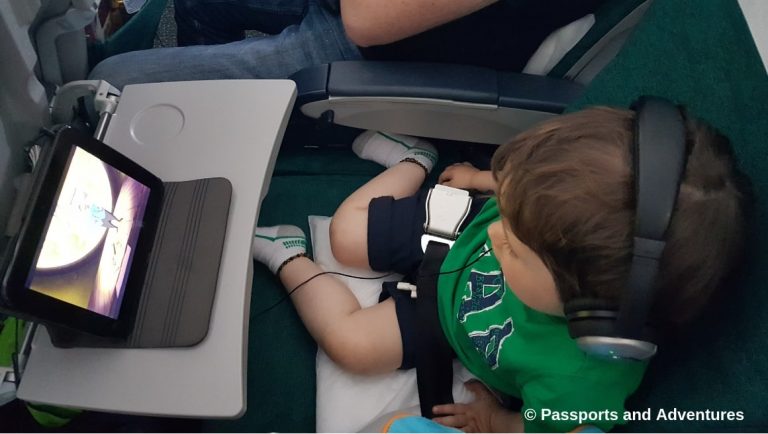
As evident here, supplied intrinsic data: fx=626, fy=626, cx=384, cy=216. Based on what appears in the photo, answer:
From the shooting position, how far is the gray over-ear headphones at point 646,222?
1.82 ft

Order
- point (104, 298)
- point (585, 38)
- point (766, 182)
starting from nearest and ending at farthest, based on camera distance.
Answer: point (766, 182) → point (104, 298) → point (585, 38)

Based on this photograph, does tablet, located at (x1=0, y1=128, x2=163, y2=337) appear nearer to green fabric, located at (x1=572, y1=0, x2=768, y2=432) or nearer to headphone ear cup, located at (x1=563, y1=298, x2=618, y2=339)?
headphone ear cup, located at (x1=563, y1=298, x2=618, y2=339)

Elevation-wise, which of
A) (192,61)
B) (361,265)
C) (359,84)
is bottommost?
(361,265)

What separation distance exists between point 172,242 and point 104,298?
117 millimetres

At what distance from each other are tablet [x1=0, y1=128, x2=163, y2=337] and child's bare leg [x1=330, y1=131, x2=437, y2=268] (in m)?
0.32

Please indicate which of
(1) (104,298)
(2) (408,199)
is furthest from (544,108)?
(1) (104,298)

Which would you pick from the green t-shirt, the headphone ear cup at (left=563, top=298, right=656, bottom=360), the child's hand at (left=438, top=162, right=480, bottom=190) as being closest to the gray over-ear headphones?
the headphone ear cup at (left=563, top=298, right=656, bottom=360)

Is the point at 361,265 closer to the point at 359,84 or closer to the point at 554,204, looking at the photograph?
the point at 359,84

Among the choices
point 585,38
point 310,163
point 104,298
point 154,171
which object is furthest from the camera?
point 310,163

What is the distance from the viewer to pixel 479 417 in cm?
92

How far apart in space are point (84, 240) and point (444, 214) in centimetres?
55

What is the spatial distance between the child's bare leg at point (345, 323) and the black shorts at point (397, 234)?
0.05m

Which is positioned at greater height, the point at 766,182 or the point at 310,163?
the point at 310,163

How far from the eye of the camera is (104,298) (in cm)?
73
